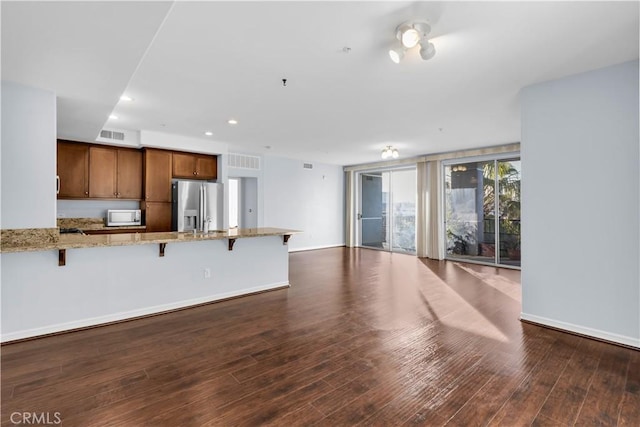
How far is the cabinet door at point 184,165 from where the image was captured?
6.16 metres

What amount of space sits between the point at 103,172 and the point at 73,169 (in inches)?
16.5

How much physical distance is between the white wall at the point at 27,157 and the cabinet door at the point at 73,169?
2.48m

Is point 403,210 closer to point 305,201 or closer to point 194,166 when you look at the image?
point 305,201

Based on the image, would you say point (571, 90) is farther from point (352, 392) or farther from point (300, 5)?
point (352, 392)

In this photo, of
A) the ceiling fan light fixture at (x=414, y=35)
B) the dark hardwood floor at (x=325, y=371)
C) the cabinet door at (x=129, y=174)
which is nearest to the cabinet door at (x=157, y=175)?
the cabinet door at (x=129, y=174)

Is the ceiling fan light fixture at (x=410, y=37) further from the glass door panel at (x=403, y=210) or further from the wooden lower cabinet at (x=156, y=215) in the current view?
the glass door panel at (x=403, y=210)

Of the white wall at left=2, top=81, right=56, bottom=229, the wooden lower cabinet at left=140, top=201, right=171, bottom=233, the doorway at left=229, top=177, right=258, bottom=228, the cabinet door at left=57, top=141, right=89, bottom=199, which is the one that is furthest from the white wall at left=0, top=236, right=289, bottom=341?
the doorway at left=229, top=177, right=258, bottom=228

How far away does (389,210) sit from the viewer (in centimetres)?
906

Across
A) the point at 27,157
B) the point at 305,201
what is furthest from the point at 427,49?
the point at 305,201

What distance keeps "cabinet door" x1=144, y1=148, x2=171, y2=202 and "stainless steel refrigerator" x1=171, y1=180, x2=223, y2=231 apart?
0.16 meters

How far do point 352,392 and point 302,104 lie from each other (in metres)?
3.33

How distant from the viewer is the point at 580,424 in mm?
1857

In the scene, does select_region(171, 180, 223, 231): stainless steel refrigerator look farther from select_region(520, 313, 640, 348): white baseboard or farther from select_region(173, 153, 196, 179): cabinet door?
select_region(520, 313, 640, 348): white baseboard

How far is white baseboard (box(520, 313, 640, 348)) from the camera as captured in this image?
9.34 feet
